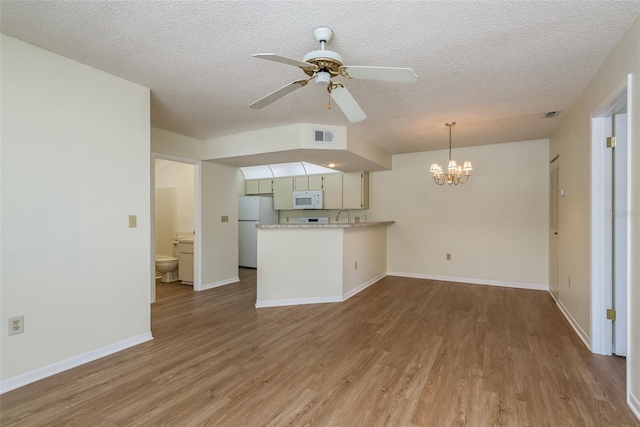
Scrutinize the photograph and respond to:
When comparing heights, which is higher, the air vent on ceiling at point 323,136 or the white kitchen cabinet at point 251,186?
the air vent on ceiling at point 323,136

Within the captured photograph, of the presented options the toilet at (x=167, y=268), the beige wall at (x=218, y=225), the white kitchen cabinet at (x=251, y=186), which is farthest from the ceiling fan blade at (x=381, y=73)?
the white kitchen cabinet at (x=251, y=186)

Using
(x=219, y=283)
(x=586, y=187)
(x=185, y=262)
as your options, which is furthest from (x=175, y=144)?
(x=586, y=187)

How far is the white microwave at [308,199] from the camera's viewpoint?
6.37m

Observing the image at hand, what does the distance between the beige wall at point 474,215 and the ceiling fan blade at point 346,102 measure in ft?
11.9

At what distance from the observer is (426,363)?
8.08 ft

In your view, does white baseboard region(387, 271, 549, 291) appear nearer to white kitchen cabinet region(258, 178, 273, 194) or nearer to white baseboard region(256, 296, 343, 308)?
white baseboard region(256, 296, 343, 308)

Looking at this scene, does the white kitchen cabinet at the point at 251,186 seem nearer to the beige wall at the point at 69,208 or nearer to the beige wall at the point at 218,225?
the beige wall at the point at 218,225

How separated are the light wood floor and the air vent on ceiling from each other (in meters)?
2.22

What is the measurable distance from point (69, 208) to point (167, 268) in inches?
128

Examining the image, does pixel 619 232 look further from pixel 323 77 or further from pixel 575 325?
pixel 323 77

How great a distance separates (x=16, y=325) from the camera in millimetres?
2121

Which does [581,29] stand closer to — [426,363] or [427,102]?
[427,102]

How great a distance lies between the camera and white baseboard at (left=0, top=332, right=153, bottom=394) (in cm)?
209

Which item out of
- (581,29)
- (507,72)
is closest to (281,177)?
(507,72)
